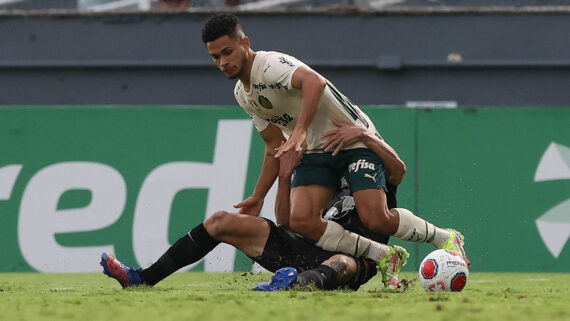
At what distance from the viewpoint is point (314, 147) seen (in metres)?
7.42

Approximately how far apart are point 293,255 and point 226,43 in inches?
53.4

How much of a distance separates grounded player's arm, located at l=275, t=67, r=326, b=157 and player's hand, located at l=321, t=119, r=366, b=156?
0.43m

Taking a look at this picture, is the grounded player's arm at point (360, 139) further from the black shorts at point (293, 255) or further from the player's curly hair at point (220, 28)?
the player's curly hair at point (220, 28)

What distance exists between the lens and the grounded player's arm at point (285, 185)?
756 cm

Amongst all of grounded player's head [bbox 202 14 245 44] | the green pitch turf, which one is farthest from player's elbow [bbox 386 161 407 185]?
grounded player's head [bbox 202 14 245 44]

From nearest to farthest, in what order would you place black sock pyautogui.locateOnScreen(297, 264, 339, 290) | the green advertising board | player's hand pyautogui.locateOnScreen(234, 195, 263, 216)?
black sock pyautogui.locateOnScreen(297, 264, 339, 290), player's hand pyautogui.locateOnScreen(234, 195, 263, 216), the green advertising board

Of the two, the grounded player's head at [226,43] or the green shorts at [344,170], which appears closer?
the grounded player's head at [226,43]

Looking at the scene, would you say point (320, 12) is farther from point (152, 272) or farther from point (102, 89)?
point (152, 272)

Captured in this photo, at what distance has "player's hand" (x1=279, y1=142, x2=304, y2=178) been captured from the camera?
754cm

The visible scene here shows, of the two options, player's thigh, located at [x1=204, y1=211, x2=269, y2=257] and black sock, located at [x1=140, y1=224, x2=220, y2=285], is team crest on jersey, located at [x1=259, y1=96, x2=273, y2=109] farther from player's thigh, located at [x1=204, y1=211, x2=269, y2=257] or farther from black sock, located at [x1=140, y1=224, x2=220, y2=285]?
black sock, located at [x1=140, y1=224, x2=220, y2=285]

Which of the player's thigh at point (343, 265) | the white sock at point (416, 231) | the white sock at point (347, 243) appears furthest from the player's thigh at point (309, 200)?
the white sock at point (416, 231)

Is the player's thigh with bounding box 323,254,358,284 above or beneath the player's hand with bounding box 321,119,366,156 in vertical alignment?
beneath

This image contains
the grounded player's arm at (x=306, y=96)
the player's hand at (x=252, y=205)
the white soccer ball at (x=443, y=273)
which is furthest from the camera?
the player's hand at (x=252, y=205)

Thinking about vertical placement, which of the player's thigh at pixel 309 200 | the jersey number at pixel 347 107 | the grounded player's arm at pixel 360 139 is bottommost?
the player's thigh at pixel 309 200
